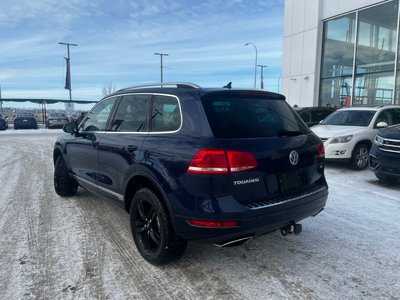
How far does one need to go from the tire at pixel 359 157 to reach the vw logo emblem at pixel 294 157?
18.4 ft

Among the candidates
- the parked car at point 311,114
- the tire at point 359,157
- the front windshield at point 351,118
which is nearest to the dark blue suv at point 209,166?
the tire at point 359,157

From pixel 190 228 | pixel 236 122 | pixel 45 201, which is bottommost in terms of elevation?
pixel 45 201

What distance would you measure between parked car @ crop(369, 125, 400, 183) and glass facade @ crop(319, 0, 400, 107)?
32.3ft

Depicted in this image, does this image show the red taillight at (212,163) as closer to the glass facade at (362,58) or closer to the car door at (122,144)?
the car door at (122,144)

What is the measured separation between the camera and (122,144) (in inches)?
154

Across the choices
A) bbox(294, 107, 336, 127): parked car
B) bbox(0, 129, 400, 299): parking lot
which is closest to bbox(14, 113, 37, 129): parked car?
bbox(294, 107, 336, 127): parked car

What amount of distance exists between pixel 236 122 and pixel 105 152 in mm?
1837

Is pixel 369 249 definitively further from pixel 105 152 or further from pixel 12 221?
pixel 12 221

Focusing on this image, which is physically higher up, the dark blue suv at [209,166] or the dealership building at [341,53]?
the dealership building at [341,53]

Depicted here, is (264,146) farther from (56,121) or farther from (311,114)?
(56,121)

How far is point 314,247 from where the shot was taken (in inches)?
154

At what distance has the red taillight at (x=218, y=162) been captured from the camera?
290 centimetres

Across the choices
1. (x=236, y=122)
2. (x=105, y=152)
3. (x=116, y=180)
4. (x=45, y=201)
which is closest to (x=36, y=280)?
(x=116, y=180)

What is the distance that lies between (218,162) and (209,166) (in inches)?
3.2
